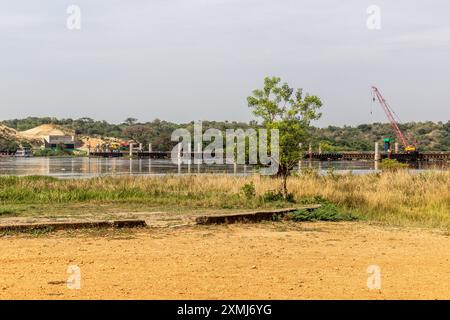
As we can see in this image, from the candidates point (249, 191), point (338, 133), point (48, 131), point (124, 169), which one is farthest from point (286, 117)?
point (48, 131)

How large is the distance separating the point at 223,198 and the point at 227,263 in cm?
919

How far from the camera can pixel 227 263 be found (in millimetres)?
Result: 8297

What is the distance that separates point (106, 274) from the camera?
754cm

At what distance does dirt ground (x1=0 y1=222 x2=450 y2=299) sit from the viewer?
673cm

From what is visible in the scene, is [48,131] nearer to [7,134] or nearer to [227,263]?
[7,134]

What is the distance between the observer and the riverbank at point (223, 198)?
14.7 m

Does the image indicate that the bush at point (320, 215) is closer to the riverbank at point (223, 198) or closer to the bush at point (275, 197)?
the riverbank at point (223, 198)

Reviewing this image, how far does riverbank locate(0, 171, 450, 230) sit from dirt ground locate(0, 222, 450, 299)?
2.95 m

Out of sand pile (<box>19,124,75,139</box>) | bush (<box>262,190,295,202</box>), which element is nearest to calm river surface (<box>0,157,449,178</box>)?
bush (<box>262,190,295,202</box>)

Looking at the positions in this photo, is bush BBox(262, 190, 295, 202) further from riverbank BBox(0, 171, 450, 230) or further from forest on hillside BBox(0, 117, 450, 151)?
forest on hillside BBox(0, 117, 450, 151)

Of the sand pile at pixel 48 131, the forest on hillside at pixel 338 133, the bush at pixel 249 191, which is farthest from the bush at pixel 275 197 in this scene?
the sand pile at pixel 48 131

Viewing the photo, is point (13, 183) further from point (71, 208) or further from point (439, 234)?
point (439, 234)

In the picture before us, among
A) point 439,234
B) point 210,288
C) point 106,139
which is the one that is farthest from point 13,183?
point 106,139

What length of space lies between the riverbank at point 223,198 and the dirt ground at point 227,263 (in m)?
2.95
